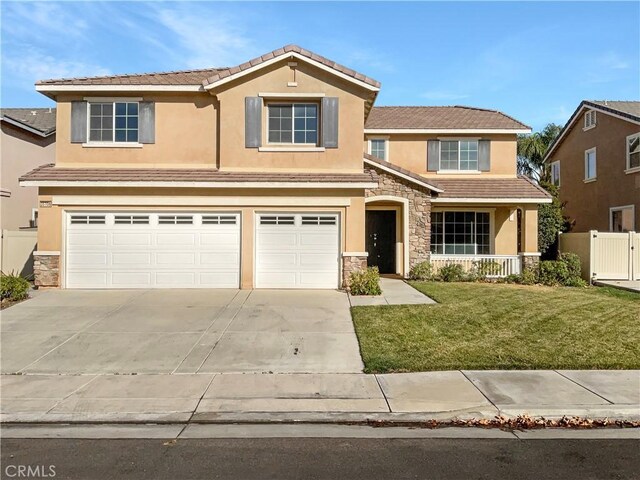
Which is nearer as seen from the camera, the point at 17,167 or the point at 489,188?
the point at 489,188

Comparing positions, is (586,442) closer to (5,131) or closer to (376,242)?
(376,242)

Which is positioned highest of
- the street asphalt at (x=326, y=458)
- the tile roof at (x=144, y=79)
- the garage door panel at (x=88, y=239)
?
the tile roof at (x=144, y=79)

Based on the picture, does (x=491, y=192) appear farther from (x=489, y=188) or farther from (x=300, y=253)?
(x=300, y=253)

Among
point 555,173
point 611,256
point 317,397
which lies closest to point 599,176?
point 555,173

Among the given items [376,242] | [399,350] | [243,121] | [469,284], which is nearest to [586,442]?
[399,350]

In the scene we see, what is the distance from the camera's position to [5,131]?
22.1m

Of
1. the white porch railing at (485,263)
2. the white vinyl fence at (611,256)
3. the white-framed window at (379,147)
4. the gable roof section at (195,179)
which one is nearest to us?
the gable roof section at (195,179)

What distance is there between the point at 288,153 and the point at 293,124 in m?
1.00

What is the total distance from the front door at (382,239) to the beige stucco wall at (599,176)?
10.6 meters

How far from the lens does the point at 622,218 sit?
2230cm

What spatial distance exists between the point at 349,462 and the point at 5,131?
23.3 metres

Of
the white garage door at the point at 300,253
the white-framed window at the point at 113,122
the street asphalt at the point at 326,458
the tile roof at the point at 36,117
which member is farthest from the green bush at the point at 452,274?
the tile roof at the point at 36,117

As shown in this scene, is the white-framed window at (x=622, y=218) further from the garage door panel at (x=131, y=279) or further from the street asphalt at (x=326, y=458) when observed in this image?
the garage door panel at (x=131, y=279)

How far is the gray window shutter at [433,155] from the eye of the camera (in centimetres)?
2042
